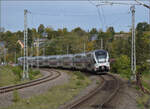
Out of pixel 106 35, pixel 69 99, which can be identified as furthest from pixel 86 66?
pixel 106 35

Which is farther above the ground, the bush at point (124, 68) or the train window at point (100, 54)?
the train window at point (100, 54)

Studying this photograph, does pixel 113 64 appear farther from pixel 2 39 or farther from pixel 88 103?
pixel 88 103

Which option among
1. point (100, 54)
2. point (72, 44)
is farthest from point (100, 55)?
point (72, 44)

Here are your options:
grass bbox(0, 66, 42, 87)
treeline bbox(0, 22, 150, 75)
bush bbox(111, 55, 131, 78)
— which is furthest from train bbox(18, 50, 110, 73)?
grass bbox(0, 66, 42, 87)

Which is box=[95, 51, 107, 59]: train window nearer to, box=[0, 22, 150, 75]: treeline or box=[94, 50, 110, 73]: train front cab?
box=[94, 50, 110, 73]: train front cab

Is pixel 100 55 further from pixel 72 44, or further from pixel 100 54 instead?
pixel 72 44

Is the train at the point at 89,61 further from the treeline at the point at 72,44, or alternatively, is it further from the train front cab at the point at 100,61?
the treeline at the point at 72,44

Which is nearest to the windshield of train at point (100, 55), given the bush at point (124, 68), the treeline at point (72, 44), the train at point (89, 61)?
the train at point (89, 61)

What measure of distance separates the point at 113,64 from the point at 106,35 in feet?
184

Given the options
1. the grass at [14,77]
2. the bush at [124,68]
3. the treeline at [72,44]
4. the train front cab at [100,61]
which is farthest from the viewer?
the treeline at [72,44]

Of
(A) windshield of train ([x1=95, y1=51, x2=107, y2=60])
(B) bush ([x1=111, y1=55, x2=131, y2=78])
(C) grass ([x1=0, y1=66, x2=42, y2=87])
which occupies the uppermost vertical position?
(A) windshield of train ([x1=95, y1=51, x2=107, y2=60])

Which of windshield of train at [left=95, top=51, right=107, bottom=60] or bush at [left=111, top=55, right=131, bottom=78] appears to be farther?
windshield of train at [left=95, top=51, right=107, bottom=60]

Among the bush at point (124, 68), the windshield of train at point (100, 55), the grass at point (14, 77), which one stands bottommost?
the grass at point (14, 77)

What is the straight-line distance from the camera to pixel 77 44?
6800cm
